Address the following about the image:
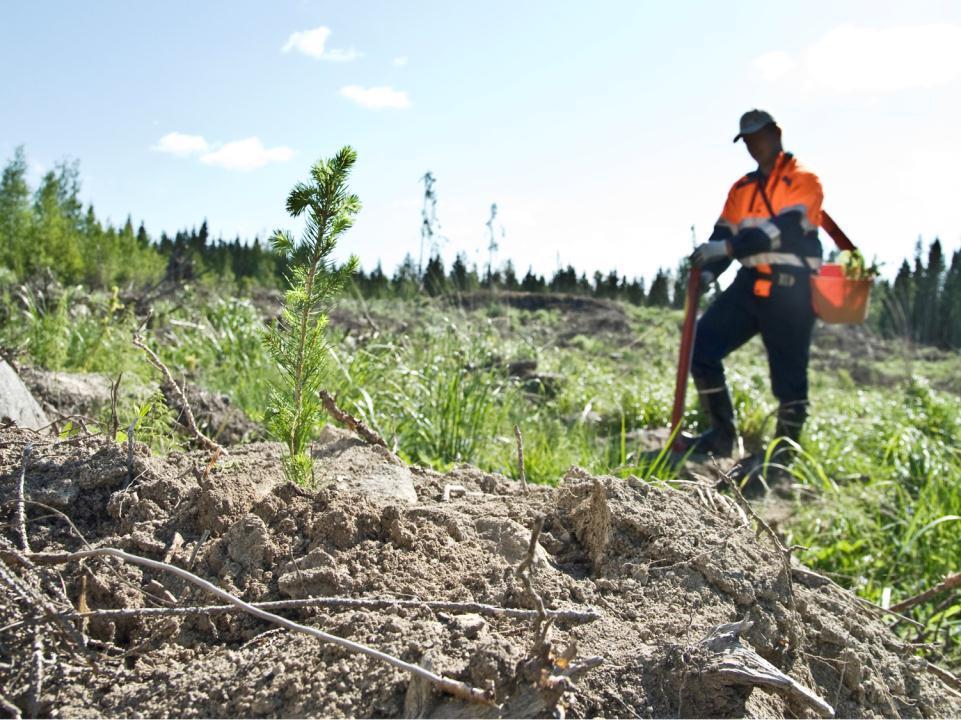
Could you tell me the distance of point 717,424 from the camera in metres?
6.95

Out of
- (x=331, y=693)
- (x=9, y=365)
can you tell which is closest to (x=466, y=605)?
(x=331, y=693)

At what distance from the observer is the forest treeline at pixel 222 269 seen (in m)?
10.1

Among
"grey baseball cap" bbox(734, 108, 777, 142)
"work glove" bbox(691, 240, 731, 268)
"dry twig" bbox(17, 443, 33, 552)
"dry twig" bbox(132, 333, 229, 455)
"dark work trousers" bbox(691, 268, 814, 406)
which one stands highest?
"grey baseball cap" bbox(734, 108, 777, 142)

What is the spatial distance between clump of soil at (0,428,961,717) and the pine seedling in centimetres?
15

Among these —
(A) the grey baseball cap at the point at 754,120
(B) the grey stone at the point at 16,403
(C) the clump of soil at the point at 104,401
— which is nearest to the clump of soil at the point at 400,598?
(B) the grey stone at the point at 16,403

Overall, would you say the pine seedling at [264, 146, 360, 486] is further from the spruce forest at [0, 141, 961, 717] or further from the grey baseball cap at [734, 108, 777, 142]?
the grey baseball cap at [734, 108, 777, 142]

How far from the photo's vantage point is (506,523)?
6.18 ft

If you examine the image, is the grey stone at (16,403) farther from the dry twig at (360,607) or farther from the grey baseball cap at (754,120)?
the grey baseball cap at (754,120)

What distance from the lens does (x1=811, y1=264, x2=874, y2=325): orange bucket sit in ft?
20.8

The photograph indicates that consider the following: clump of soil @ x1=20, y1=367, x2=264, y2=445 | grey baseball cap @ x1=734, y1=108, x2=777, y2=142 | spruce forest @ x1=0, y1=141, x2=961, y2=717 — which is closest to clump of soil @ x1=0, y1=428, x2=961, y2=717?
spruce forest @ x1=0, y1=141, x2=961, y2=717

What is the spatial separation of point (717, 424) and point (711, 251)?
158 cm

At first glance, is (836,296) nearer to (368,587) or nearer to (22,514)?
(368,587)

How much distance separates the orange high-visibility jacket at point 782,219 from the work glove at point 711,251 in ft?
0.24

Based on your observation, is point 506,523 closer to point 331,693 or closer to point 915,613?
point 331,693
